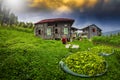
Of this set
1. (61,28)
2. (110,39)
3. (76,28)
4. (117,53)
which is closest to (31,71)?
(117,53)

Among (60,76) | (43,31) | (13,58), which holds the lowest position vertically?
(60,76)

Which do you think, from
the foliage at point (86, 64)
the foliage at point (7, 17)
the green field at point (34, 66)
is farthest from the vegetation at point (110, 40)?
the foliage at point (7, 17)

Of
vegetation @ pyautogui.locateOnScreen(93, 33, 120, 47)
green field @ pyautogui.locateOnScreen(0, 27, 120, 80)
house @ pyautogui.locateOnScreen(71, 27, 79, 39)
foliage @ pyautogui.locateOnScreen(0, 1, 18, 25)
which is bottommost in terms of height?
green field @ pyautogui.locateOnScreen(0, 27, 120, 80)

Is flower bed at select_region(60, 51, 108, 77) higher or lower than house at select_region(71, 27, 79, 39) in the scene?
lower

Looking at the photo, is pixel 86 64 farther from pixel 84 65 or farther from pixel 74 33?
pixel 74 33

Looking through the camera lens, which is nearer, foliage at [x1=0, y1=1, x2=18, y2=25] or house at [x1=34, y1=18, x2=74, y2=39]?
house at [x1=34, y1=18, x2=74, y2=39]

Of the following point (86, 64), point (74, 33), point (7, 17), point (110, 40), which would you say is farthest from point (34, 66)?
point (7, 17)

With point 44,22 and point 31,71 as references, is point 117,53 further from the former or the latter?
point 44,22

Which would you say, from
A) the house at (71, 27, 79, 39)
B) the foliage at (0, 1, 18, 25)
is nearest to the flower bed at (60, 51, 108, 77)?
the house at (71, 27, 79, 39)

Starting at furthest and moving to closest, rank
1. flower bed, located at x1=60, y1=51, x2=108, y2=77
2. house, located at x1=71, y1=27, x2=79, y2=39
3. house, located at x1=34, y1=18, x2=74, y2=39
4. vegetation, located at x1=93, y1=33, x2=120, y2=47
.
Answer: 1. house, located at x1=71, y1=27, x2=79, y2=39
2. house, located at x1=34, y1=18, x2=74, y2=39
3. vegetation, located at x1=93, y1=33, x2=120, y2=47
4. flower bed, located at x1=60, y1=51, x2=108, y2=77

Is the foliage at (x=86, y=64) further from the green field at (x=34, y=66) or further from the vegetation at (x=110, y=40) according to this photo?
the vegetation at (x=110, y=40)

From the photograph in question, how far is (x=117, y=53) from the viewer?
22.0 meters

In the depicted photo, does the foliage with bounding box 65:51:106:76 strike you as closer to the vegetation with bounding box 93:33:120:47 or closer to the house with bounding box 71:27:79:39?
the vegetation with bounding box 93:33:120:47

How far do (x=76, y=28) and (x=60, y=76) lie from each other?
36.3 m
